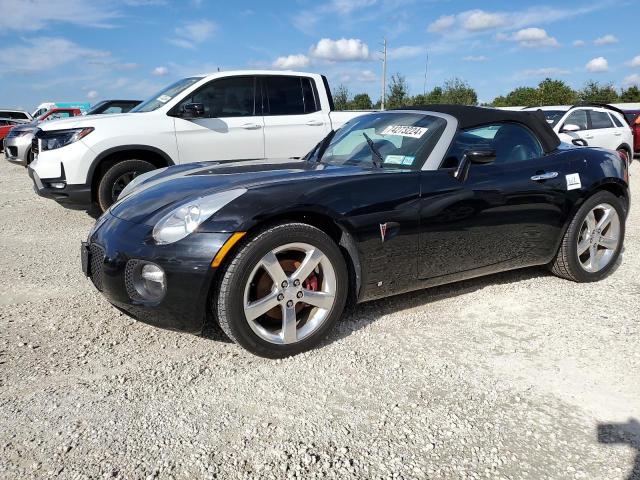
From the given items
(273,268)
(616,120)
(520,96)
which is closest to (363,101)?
(520,96)

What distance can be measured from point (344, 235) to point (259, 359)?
826 millimetres

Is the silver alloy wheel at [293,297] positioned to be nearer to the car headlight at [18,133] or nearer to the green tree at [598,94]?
the car headlight at [18,133]

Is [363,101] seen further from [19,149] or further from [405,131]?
[405,131]

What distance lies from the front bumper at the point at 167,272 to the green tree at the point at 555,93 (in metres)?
37.2

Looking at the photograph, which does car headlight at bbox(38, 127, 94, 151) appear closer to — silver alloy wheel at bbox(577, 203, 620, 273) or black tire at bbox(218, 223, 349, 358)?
black tire at bbox(218, 223, 349, 358)

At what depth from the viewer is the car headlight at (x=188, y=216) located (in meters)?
2.64

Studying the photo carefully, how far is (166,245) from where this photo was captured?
8.59ft

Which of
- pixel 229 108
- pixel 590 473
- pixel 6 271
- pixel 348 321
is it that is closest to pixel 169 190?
pixel 348 321

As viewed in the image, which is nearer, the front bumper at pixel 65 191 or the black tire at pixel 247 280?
the black tire at pixel 247 280

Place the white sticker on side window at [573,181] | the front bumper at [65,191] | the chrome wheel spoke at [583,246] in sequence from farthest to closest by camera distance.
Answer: the front bumper at [65,191]
the chrome wheel spoke at [583,246]
the white sticker on side window at [573,181]

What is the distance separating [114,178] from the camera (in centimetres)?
599

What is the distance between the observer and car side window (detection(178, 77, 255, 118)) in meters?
6.45

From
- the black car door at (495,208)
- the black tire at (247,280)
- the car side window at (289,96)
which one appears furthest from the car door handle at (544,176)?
the car side window at (289,96)

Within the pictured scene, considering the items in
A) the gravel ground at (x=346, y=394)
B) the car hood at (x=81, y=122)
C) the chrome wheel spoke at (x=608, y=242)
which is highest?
the car hood at (x=81, y=122)
